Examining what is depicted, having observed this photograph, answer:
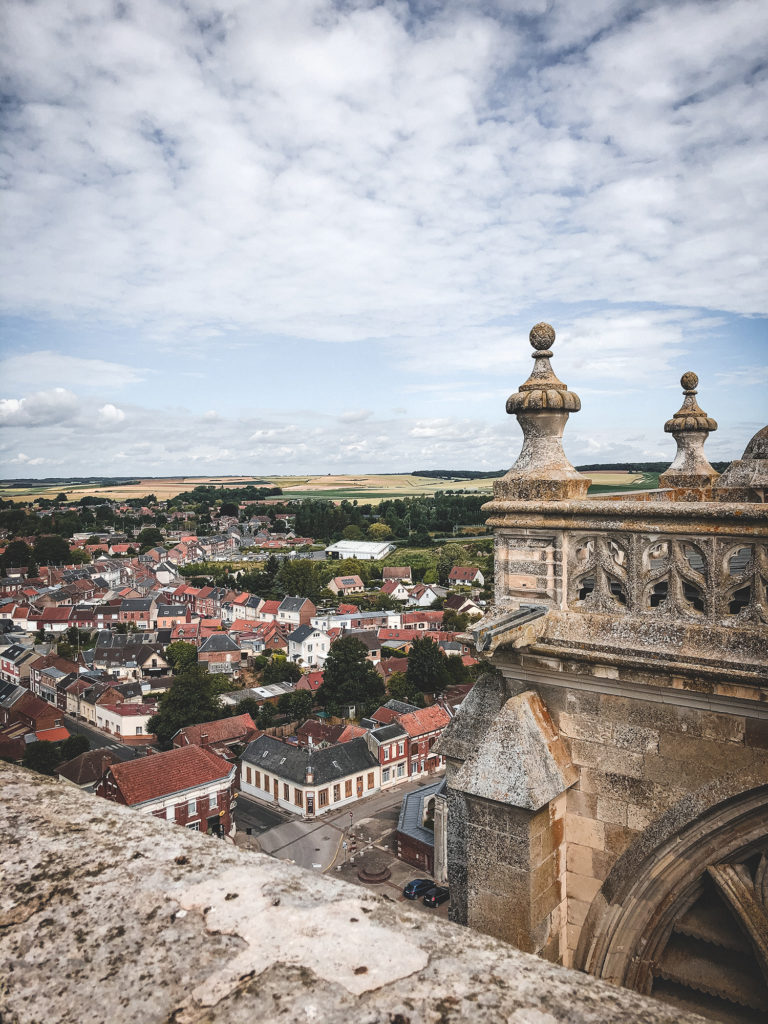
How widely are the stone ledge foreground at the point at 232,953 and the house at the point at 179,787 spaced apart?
114 ft

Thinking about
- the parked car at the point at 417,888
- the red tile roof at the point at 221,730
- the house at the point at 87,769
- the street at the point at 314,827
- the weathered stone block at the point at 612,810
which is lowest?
the street at the point at 314,827

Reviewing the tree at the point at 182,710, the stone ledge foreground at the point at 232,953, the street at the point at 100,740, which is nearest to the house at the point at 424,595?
the tree at the point at 182,710

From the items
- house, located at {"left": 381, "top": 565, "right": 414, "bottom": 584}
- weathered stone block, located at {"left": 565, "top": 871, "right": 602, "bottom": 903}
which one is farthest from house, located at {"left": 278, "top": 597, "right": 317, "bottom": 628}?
weathered stone block, located at {"left": 565, "top": 871, "right": 602, "bottom": 903}

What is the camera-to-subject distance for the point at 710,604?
377cm

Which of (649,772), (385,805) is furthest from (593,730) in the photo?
(385,805)

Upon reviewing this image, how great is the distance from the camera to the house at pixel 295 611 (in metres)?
85.5

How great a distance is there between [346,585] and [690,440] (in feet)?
327

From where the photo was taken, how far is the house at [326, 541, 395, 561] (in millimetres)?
143125

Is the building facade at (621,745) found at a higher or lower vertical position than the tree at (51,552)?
higher

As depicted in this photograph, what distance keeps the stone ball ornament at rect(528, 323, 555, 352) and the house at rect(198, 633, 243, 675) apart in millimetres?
66016

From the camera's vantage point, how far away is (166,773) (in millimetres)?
34781

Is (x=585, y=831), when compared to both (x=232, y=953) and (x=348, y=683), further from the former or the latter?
(x=348, y=683)

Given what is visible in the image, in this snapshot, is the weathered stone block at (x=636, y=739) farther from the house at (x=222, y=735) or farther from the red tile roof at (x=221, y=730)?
the red tile roof at (x=221, y=730)

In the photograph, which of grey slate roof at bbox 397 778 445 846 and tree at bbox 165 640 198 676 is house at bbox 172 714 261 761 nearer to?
grey slate roof at bbox 397 778 445 846
